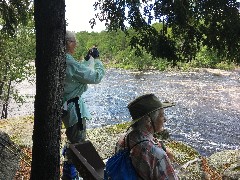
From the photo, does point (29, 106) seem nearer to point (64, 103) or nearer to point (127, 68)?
point (64, 103)

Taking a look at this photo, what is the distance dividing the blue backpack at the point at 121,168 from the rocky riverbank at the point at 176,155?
2.56 meters

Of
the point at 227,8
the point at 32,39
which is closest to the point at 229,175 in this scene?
the point at 227,8

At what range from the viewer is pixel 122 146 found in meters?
3.04

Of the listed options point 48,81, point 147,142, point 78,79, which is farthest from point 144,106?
point 78,79

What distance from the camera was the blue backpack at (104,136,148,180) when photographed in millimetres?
2807

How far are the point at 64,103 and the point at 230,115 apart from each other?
3115 cm

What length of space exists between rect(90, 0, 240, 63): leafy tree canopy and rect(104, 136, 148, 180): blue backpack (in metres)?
2.91

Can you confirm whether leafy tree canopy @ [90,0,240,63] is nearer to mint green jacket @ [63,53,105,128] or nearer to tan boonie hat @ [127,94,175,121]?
mint green jacket @ [63,53,105,128]

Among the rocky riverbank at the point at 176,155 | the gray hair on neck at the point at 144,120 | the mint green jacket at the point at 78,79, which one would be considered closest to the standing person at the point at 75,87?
the mint green jacket at the point at 78,79

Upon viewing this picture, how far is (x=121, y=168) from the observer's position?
2.86m

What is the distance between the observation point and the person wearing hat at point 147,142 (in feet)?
9.06

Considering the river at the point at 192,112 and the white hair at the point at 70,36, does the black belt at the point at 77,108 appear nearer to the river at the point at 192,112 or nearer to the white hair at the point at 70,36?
the white hair at the point at 70,36

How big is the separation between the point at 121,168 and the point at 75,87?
1883 mm

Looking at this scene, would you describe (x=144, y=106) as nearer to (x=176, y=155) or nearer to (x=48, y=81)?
(x=48, y=81)
